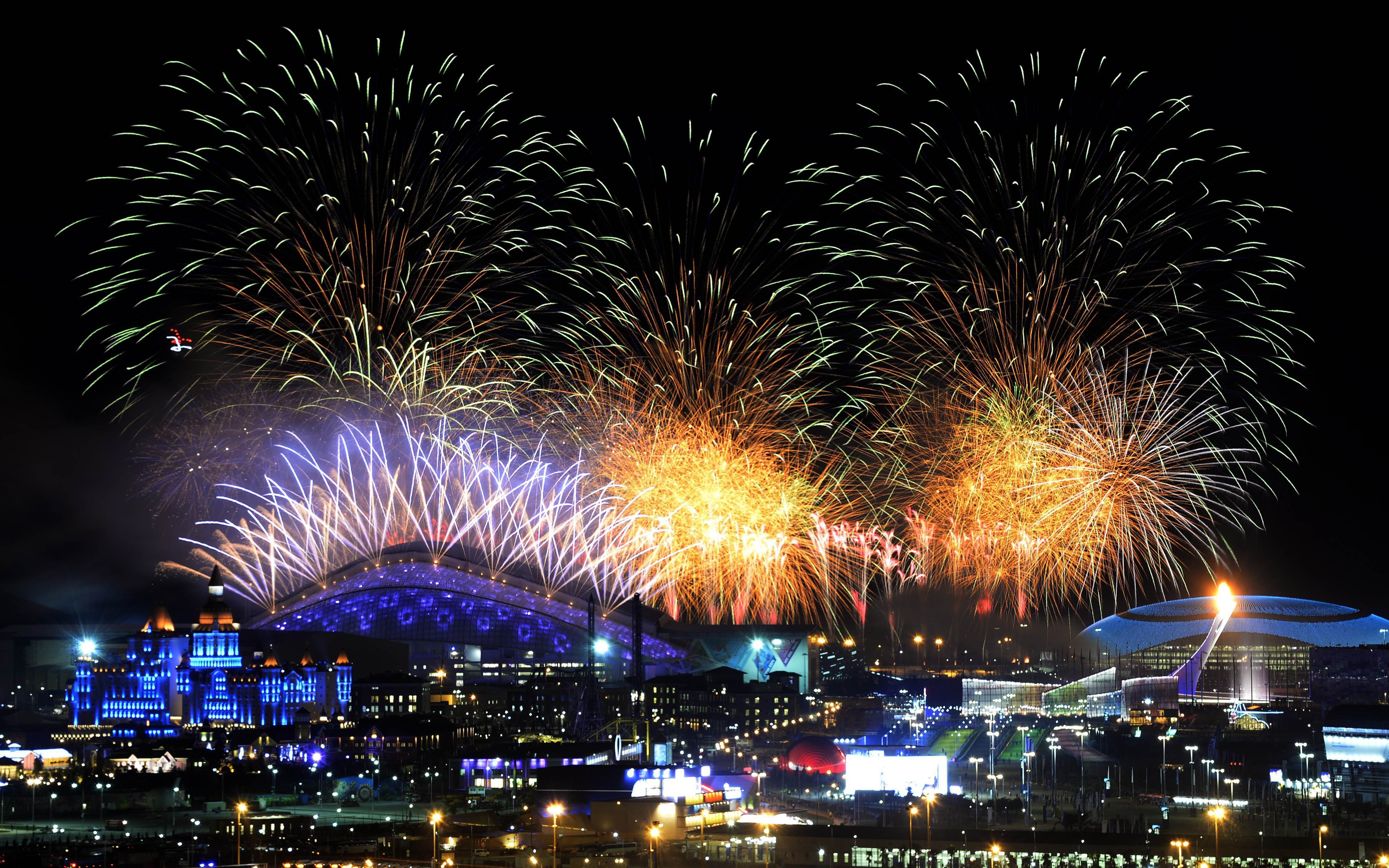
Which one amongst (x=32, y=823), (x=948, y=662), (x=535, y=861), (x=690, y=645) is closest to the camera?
(x=535, y=861)

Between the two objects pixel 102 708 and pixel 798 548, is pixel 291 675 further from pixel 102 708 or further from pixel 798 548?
pixel 798 548

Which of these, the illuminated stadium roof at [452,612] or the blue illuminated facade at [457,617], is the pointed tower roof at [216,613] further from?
the blue illuminated facade at [457,617]

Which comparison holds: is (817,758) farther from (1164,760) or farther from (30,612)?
(30,612)

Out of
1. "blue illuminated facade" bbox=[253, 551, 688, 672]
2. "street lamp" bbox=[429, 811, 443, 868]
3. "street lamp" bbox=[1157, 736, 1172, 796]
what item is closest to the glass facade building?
"street lamp" bbox=[1157, 736, 1172, 796]

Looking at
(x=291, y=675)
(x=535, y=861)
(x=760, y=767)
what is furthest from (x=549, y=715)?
(x=535, y=861)

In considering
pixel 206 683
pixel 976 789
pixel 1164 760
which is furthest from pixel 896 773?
pixel 206 683

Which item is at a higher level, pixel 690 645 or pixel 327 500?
pixel 327 500

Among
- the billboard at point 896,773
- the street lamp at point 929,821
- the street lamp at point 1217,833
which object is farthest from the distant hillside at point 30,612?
the street lamp at point 1217,833
